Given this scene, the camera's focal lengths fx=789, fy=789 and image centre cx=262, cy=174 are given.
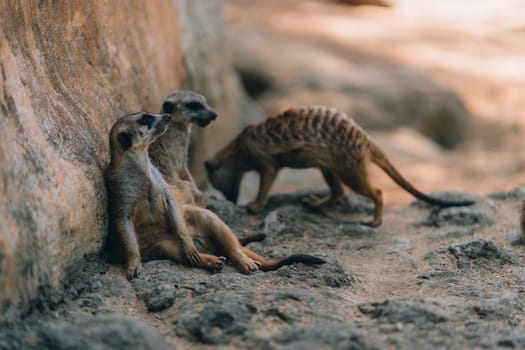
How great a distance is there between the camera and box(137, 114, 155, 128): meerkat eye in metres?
3.87

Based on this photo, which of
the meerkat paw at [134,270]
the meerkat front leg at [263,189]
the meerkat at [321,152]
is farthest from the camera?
the meerkat front leg at [263,189]

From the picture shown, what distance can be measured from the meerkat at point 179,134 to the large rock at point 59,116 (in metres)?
0.28

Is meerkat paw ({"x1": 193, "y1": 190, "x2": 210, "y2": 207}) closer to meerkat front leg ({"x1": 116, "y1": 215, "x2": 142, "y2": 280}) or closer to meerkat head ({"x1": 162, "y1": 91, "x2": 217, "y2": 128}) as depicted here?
meerkat head ({"x1": 162, "y1": 91, "x2": 217, "y2": 128})

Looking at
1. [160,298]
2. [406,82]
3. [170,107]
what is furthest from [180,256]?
[406,82]

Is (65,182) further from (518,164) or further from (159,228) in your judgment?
(518,164)

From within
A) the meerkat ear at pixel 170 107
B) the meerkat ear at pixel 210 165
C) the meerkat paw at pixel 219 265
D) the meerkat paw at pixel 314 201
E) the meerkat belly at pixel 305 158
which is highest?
the meerkat ear at pixel 170 107

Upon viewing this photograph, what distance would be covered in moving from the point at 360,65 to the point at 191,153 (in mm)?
3945

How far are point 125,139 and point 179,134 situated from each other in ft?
3.03

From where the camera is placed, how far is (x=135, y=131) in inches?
149

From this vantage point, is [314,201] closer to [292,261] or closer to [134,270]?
[292,261]

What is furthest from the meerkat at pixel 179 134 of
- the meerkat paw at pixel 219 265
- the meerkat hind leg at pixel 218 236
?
the meerkat paw at pixel 219 265

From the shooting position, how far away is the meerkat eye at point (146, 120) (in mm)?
3865

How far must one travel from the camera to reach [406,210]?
5734 mm

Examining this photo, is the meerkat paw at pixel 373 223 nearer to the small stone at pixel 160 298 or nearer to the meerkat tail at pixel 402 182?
the meerkat tail at pixel 402 182
